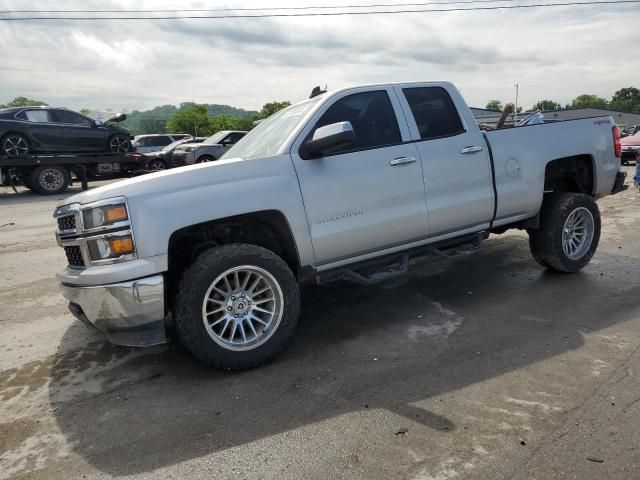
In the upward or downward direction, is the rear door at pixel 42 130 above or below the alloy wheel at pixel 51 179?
above

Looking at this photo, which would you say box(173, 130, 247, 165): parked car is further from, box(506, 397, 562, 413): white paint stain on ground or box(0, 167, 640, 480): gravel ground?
box(506, 397, 562, 413): white paint stain on ground

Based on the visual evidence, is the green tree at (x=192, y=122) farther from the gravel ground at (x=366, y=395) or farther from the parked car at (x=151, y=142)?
the gravel ground at (x=366, y=395)

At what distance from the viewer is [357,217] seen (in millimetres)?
4152

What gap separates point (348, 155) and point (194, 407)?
86.5 inches

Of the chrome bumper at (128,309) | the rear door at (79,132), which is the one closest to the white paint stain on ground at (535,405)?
the chrome bumper at (128,309)

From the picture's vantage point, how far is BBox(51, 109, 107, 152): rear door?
15614 millimetres

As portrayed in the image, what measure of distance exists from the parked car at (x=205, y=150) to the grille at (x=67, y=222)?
589 inches

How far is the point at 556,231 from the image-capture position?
534 cm

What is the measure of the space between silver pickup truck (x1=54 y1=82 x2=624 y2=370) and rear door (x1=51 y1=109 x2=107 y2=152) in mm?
12734

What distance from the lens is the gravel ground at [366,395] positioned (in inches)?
106

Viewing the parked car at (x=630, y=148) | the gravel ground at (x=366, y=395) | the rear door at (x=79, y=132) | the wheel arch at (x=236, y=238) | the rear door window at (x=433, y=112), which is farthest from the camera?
the parked car at (x=630, y=148)

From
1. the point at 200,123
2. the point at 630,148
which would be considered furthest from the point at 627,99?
the point at 630,148

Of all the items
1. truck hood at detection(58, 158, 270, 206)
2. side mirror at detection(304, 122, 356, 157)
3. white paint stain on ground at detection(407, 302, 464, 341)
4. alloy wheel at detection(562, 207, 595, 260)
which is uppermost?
side mirror at detection(304, 122, 356, 157)

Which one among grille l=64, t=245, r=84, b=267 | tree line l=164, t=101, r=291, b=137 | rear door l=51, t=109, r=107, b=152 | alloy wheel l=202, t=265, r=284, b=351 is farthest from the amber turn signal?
tree line l=164, t=101, r=291, b=137
